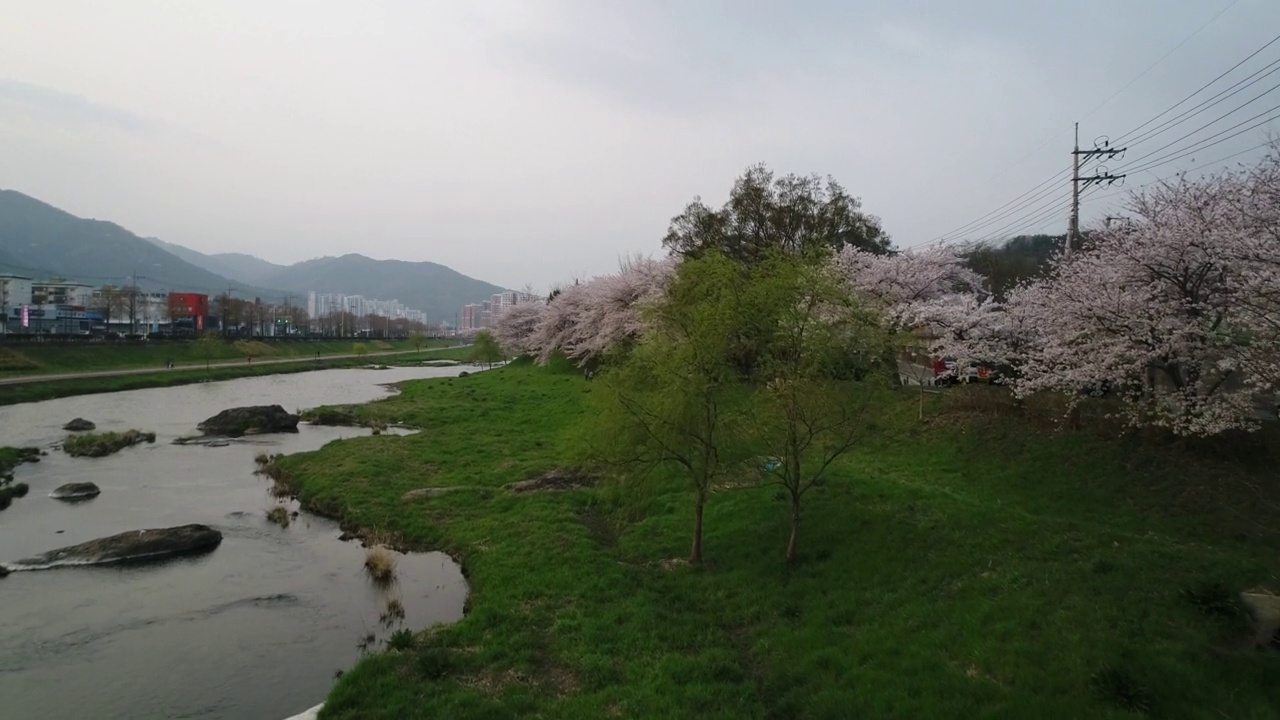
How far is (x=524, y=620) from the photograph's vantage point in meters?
12.4

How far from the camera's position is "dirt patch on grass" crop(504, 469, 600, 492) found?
71.2 feet

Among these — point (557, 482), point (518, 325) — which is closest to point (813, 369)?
point (557, 482)

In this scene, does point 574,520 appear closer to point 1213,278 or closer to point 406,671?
point 406,671

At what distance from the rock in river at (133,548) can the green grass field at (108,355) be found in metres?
45.7

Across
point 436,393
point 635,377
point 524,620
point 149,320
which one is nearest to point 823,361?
point 635,377

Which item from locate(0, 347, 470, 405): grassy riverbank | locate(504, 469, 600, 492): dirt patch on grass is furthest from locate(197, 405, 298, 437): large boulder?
locate(504, 469, 600, 492): dirt patch on grass

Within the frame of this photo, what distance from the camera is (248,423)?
118ft

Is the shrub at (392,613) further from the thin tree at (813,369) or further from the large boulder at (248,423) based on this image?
the large boulder at (248,423)

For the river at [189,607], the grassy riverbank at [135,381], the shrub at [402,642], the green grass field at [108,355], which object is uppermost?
the green grass field at [108,355]

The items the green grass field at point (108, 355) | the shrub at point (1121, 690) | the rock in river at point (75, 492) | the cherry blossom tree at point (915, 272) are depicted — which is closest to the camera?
the shrub at point (1121, 690)

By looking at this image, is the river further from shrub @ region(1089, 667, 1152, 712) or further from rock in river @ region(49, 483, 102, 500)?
shrub @ region(1089, 667, 1152, 712)

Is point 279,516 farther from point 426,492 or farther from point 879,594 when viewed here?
point 879,594

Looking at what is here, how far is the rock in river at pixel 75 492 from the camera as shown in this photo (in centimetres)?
2291

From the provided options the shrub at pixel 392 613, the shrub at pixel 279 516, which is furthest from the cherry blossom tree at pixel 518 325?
the shrub at pixel 392 613
